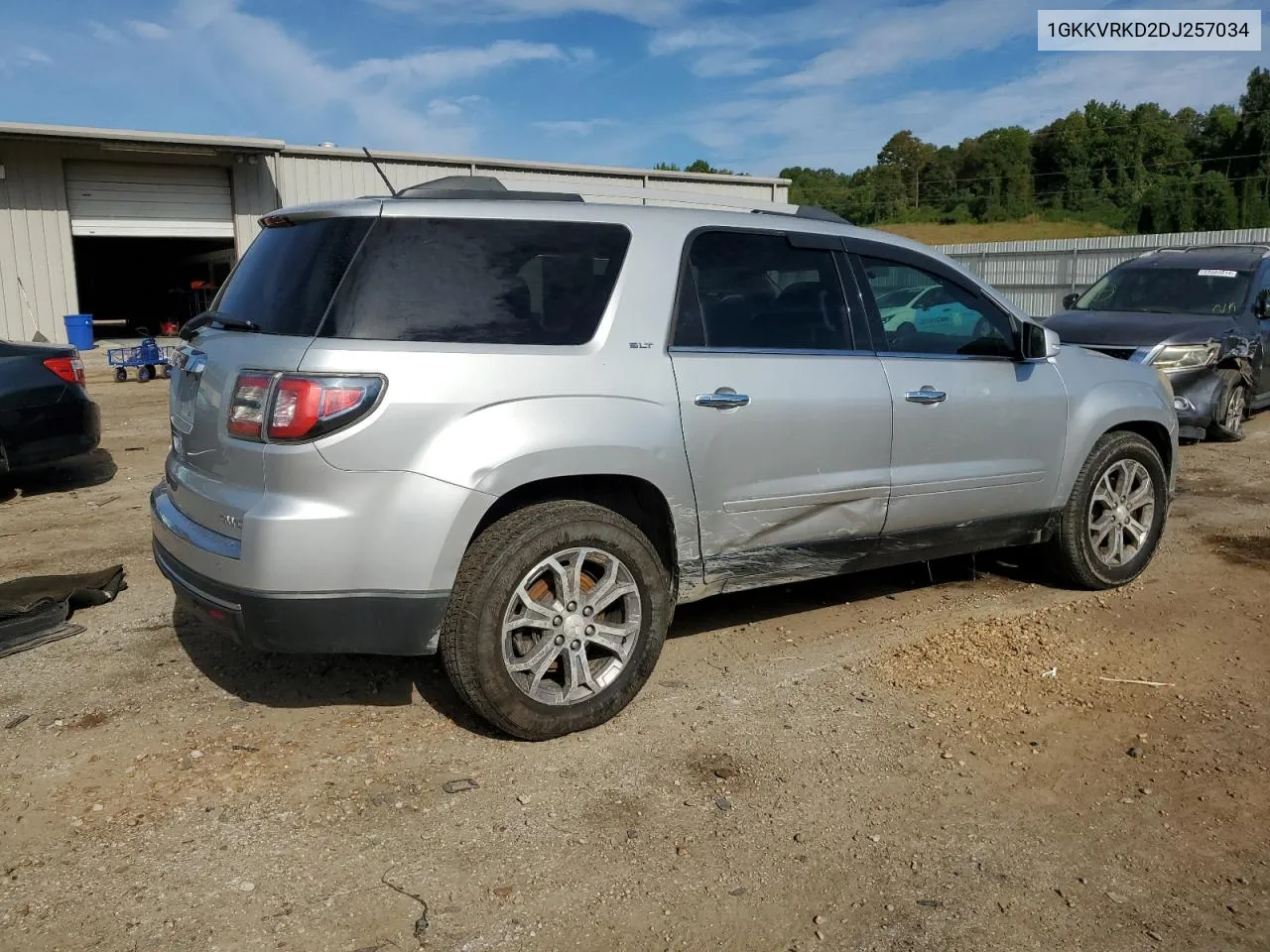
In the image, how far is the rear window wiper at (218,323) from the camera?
3.66 meters

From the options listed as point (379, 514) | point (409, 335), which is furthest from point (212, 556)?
point (409, 335)

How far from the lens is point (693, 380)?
13.1 ft

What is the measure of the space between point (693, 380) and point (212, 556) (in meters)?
1.85

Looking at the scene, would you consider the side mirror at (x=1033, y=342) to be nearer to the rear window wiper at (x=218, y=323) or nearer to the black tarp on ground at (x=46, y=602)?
the rear window wiper at (x=218, y=323)

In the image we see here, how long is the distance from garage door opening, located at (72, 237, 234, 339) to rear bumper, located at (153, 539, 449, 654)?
2533 centimetres

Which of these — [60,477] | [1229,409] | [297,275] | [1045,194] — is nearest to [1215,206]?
[1045,194]

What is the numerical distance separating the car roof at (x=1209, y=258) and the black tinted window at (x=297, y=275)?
35.0ft

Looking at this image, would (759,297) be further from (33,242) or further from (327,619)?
(33,242)

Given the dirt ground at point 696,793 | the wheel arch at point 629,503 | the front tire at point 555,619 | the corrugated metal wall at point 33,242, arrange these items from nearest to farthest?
the dirt ground at point 696,793
the front tire at point 555,619
the wheel arch at point 629,503
the corrugated metal wall at point 33,242

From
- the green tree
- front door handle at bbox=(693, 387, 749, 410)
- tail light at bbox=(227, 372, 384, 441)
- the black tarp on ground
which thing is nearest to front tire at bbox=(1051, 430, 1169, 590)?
front door handle at bbox=(693, 387, 749, 410)

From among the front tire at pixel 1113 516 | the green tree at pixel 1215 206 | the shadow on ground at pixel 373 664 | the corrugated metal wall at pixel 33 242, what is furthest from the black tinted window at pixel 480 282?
the green tree at pixel 1215 206

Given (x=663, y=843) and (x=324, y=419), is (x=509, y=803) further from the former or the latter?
(x=324, y=419)

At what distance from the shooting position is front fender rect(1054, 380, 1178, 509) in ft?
17.3

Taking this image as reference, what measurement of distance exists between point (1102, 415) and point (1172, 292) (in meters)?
7.00
